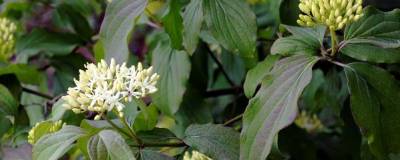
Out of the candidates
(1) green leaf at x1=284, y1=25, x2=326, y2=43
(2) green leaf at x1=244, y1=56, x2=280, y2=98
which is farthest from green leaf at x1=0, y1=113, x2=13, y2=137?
(1) green leaf at x1=284, y1=25, x2=326, y2=43

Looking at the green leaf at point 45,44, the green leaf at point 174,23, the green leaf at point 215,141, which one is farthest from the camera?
the green leaf at point 45,44

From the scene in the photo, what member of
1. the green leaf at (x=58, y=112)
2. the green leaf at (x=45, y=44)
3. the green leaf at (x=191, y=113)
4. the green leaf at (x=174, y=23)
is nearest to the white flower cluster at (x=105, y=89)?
the green leaf at (x=58, y=112)

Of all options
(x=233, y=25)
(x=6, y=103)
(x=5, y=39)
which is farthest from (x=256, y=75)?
(x=5, y=39)

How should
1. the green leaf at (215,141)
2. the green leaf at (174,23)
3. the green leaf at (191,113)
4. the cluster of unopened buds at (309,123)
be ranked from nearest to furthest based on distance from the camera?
the green leaf at (215,141)
the green leaf at (174,23)
the green leaf at (191,113)
the cluster of unopened buds at (309,123)

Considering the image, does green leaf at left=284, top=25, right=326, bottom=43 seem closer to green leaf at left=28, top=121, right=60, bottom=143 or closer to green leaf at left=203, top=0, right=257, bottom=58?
green leaf at left=203, top=0, right=257, bottom=58

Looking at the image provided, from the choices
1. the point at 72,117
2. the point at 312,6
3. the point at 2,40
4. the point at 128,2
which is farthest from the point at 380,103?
the point at 2,40

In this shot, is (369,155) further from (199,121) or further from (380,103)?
(199,121)

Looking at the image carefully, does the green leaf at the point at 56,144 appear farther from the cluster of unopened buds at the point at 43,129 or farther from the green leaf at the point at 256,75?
the green leaf at the point at 256,75
